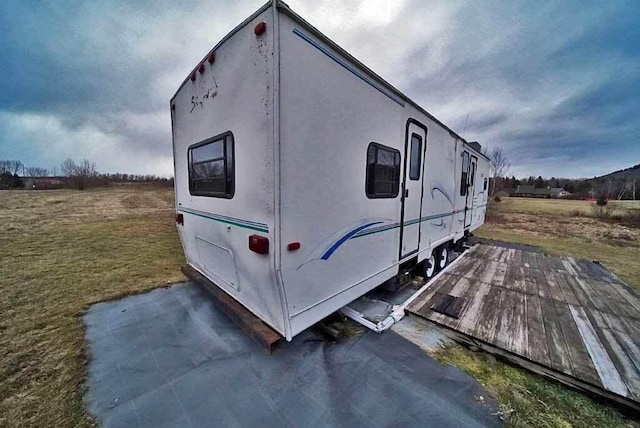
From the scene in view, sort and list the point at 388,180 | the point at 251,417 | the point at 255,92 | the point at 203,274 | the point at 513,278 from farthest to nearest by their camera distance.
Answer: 1. the point at 513,278
2. the point at 203,274
3. the point at 388,180
4. the point at 255,92
5. the point at 251,417

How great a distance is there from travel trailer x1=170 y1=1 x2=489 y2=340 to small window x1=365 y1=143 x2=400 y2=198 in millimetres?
23

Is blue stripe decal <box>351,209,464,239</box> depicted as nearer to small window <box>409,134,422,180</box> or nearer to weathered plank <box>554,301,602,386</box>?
small window <box>409,134,422,180</box>

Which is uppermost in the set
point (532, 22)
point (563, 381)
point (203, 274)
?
point (532, 22)

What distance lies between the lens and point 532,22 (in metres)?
5.96

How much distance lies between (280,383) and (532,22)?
375 inches

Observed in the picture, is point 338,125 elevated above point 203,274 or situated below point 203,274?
above

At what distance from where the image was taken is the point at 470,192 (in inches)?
269

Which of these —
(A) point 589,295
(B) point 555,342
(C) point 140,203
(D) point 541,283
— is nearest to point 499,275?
(D) point 541,283

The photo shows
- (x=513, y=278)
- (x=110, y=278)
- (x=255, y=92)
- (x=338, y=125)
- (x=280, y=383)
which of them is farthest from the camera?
(x=513, y=278)

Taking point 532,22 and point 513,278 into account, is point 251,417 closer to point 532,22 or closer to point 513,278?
point 513,278

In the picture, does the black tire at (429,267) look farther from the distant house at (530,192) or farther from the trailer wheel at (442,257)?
the distant house at (530,192)

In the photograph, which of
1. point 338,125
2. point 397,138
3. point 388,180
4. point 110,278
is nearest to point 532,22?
point 397,138

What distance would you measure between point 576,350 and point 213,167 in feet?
14.9

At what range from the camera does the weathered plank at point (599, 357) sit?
207 cm
